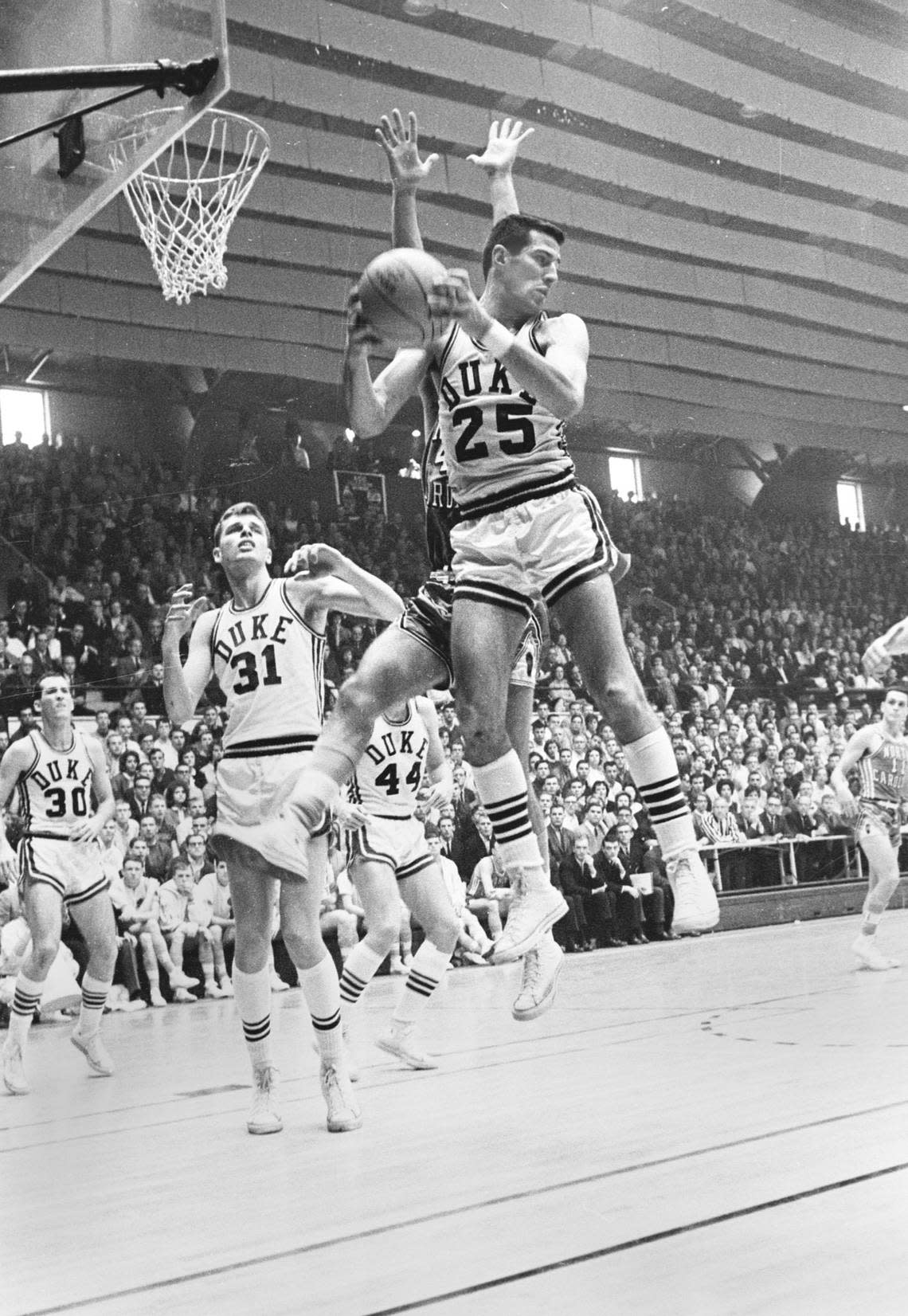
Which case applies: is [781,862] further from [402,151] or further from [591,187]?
[402,151]

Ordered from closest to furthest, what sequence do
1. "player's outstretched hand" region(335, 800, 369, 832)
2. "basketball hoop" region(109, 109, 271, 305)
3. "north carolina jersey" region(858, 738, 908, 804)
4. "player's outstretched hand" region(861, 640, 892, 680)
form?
"player's outstretched hand" region(861, 640, 892, 680), "player's outstretched hand" region(335, 800, 369, 832), "north carolina jersey" region(858, 738, 908, 804), "basketball hoop" region(109, 109, 271, 305)

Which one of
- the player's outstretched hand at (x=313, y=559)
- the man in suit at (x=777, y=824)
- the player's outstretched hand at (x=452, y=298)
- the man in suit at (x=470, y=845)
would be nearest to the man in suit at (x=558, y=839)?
the man in suit at (x=470, y=845)

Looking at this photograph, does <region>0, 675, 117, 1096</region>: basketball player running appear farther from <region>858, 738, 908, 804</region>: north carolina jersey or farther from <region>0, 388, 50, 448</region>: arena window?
<region>0, 388, 50, 448</region>: arena window

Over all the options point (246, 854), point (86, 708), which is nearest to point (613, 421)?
point (86, 708)

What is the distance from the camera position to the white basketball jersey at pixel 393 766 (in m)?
7.89

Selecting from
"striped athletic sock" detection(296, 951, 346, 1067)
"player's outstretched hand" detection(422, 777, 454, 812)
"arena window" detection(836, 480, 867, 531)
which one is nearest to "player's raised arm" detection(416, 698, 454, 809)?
"player's outstretched hand" detection(422, 777, 454, 812)

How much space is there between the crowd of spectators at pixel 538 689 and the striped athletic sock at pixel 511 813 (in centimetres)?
768

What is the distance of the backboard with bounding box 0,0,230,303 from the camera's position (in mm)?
6777

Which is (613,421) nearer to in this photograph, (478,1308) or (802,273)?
(802,273)

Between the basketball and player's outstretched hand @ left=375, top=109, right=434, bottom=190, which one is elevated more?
player's outstretched hand @ left=375, top=109, right=434, bottom=190

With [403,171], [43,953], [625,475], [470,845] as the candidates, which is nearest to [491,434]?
[403,171]

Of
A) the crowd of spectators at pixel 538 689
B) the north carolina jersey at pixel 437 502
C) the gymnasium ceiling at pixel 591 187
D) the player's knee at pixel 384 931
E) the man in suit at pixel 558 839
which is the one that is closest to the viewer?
the north carolina jersey at pixel 437 502

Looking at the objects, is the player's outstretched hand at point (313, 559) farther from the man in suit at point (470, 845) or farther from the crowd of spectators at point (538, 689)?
the man in suit at point (470, 845)

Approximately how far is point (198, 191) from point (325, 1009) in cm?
889
